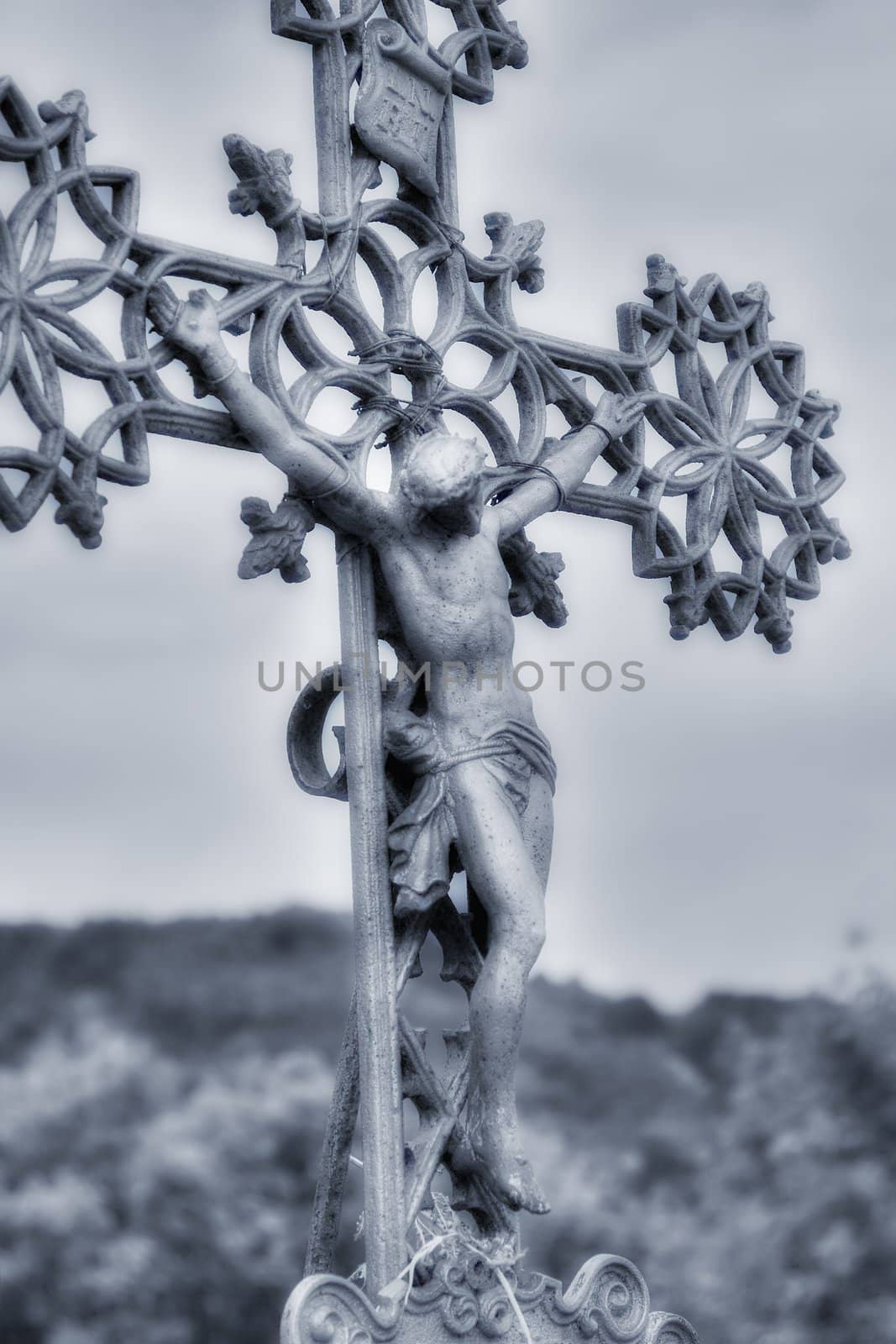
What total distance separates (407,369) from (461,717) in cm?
77

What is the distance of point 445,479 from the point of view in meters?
4.37

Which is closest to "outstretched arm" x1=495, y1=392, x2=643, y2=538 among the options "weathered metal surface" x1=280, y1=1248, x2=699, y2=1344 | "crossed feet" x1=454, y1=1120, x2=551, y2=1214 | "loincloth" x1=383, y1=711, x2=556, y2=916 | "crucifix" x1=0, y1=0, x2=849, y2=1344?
"crucifix" x1=0, y1=0, x2=849, y2=1344

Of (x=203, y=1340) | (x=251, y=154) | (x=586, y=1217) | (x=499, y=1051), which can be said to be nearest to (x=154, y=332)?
(x=251, y=154)

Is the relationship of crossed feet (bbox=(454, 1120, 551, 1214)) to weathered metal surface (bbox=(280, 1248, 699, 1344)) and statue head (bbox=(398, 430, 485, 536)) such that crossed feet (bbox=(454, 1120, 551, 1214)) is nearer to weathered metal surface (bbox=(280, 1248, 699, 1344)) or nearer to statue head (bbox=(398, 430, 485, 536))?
weathered metal surface (bbox=(280, 1248, 699, 1344))

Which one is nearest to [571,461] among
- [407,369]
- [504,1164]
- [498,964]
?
[407,369]

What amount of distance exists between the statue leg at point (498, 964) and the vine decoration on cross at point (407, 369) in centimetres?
59

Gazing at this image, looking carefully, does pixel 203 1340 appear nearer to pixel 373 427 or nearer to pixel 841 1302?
pixel 841 1302

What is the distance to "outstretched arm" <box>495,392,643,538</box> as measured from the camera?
4727 mm

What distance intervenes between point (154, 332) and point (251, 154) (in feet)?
1.43

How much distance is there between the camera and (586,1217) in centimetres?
1224

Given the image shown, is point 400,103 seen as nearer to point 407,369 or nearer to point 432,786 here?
point 407,369

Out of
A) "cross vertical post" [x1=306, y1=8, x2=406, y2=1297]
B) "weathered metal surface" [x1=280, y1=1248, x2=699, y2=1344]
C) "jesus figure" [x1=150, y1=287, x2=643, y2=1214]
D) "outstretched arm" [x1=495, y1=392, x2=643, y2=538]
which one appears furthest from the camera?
"outstretched arm" [x1=495, y1=392, x2=643, y2=538]

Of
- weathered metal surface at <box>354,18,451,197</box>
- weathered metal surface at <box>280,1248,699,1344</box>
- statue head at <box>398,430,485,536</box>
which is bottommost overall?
weathered metal surface at <box>280,1248,699,1344</box>

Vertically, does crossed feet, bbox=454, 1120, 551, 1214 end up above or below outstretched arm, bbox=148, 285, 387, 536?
below
